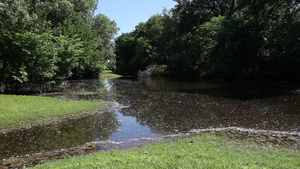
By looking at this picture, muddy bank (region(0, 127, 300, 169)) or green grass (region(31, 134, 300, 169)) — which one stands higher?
green grass (region(31, 134, 300, 169))

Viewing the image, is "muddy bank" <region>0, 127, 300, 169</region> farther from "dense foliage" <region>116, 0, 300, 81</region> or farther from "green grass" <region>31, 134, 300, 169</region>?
"dense foliage" <region>116, 0, 300, 81</region>

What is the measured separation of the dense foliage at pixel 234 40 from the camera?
3556 cm

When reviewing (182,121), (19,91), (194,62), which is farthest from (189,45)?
(182,121)

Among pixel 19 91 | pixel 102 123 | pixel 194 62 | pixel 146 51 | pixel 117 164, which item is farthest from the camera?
pixel 146 51

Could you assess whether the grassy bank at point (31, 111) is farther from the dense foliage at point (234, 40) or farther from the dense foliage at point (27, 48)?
Answer: the dense foliage at point (234, 40)

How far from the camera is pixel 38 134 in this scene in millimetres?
12992

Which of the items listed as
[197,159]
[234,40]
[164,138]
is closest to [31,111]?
[164,138]

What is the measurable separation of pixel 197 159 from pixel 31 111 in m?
12.8

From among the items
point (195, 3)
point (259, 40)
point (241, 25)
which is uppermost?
point (195, 3)

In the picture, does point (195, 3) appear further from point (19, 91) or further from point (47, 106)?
point (47, 106)

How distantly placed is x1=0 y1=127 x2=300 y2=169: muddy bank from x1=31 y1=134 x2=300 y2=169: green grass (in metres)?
1.35

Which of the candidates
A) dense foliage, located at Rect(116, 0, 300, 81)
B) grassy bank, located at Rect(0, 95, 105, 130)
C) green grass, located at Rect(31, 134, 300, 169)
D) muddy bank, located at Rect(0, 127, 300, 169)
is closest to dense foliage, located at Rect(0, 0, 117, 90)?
grassy bank, located at Rect(0, 95, 105, 130)

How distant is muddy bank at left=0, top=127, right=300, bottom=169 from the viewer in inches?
372

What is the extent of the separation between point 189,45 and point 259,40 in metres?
20.7
